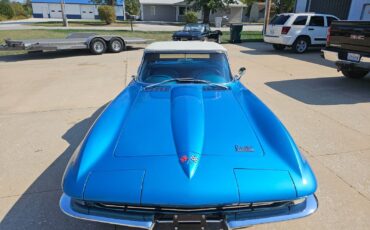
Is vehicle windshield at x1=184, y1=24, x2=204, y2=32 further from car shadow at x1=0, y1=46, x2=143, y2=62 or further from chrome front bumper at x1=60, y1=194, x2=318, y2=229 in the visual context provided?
chrome front bumper at x1=60, y1=194, x2=318, y2=229

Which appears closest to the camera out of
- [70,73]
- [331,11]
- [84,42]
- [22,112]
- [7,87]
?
[22,112]

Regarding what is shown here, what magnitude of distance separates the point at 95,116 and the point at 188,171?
3.79 m

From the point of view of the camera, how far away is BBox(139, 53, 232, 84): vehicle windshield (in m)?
3.74

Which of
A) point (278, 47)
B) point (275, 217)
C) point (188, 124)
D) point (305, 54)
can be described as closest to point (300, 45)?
point (305, 54)

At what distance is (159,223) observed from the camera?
1948 mm

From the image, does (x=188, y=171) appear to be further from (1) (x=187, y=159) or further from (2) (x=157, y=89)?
(2) (x=157, y=89)

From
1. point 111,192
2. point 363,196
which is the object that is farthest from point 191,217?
point 363,196

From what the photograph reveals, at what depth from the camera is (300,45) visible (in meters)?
13.4

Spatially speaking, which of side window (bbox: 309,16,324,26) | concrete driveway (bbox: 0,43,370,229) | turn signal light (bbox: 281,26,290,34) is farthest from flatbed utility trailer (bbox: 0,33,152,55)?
side window (bbox: 309,16,324,26)

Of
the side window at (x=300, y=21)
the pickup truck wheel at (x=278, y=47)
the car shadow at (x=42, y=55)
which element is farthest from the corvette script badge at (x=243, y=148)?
the pickup truck wheel at (x=278, y=47)

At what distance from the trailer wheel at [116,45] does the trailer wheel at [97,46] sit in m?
0.29

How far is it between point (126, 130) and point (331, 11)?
18.2 meters

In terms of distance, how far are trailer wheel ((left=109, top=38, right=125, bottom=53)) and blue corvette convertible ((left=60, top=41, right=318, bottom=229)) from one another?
10.8 meters

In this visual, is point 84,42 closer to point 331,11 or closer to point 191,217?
point 191,217
